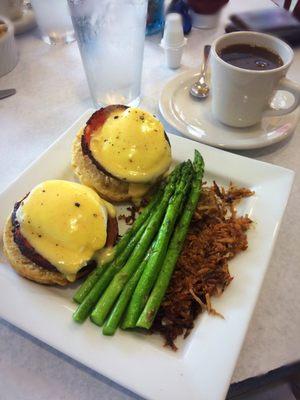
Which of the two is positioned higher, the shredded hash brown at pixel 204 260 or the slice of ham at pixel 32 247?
the slice of ham at pixel 32 247

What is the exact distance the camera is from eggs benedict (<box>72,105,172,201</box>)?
45.9 inches

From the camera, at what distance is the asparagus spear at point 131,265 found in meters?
0.93

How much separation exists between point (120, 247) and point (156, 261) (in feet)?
0.41

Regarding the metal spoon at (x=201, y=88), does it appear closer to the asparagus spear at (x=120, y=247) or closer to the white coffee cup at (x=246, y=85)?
the white coffee cup at (x=246, y=85)

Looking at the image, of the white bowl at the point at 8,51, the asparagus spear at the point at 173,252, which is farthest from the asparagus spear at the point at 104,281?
the white bowl at the point at 8,51

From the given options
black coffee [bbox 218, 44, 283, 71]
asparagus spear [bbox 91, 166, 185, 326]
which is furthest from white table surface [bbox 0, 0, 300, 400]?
black coffee [bbox 218, 44, 283, 71]

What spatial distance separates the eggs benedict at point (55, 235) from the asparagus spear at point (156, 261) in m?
0.15

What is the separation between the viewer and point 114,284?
3.22 ft

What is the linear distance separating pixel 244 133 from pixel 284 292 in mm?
655

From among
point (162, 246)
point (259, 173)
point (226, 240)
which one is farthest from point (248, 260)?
point (259, 173)

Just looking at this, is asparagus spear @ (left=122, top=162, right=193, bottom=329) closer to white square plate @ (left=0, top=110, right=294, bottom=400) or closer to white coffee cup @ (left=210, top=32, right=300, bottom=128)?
white square plate @ (left=0, top=110, right=294, bottom=400)

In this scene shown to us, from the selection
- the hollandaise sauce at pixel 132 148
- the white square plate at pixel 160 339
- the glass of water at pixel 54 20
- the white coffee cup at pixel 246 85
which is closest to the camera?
the white square plate at pixel 160 339

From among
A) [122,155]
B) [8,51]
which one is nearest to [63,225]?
[122,155]

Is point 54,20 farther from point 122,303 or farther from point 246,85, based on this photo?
point 122,303
